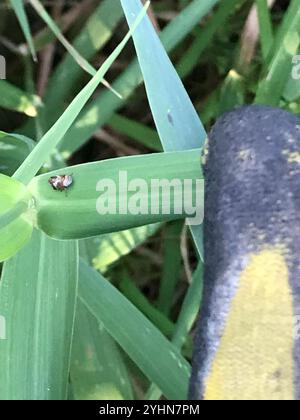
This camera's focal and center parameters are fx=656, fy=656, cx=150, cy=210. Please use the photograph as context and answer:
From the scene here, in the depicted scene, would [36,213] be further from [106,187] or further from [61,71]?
[61,71]

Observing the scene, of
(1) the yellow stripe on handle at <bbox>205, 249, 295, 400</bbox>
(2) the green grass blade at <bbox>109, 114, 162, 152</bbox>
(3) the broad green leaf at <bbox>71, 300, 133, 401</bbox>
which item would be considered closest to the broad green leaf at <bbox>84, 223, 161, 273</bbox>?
(3) the broad green leaf at <bbox>71, 300, 133, 401</bbox>

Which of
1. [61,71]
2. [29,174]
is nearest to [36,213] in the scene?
[29,174]

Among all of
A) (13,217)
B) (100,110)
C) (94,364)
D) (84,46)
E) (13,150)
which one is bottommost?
(94,364)

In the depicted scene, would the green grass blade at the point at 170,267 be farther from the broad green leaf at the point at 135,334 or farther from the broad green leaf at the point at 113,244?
the broad green leaf at the point at 135,334

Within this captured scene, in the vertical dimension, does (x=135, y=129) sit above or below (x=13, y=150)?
above

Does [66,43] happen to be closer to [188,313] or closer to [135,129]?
[135,129]

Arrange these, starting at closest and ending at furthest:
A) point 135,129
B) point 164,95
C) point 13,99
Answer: point 164,95 < point 13,99 < point 135,129

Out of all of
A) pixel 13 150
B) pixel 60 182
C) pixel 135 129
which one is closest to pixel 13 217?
pixel 60 182

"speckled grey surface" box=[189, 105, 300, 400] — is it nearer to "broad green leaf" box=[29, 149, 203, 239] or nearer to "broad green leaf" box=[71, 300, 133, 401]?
"broad green leaf" box=[29, 149, 203, 239]
